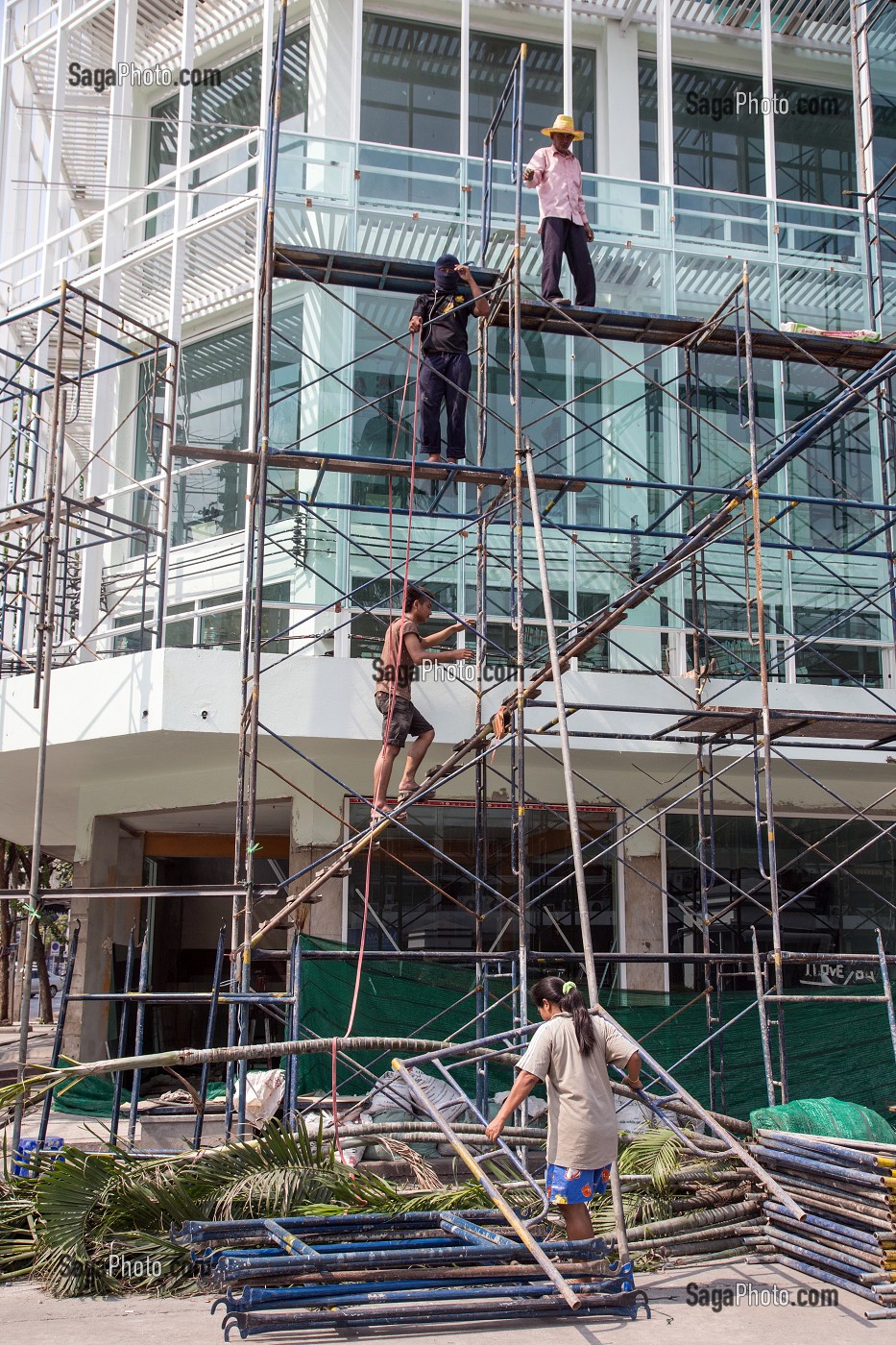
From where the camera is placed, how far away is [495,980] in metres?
10.3

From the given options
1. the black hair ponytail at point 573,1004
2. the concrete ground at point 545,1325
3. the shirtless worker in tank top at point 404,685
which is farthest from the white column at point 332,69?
the concrete ground at point 545,1325

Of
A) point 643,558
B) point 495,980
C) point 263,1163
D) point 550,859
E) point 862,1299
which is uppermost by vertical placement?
point 643,558

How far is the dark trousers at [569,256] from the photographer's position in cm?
1066

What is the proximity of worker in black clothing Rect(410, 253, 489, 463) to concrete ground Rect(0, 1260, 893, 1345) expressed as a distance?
6.67 meters

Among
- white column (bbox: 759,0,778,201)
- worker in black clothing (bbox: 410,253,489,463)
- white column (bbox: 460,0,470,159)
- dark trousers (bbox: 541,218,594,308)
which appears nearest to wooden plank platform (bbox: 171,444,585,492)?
worker in black clothing (bbox: 410,253,489,463)

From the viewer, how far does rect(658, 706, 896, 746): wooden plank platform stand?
9.13 m

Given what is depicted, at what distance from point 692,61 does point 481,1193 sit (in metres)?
14.1

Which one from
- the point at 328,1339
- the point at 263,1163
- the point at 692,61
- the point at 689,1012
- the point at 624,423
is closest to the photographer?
the point at 328,1339

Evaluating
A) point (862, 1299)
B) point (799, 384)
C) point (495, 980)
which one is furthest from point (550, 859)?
point (862, 1299)

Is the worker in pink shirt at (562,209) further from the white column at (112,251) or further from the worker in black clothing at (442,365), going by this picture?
the white column at (112,251)

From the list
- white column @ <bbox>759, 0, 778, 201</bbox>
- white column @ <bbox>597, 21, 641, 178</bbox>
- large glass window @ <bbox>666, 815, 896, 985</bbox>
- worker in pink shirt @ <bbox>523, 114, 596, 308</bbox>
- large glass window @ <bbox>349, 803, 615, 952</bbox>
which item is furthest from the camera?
white column @ <bbox>597, 21, 641, 178</bbox>

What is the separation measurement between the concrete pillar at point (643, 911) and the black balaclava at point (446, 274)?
19.5ft

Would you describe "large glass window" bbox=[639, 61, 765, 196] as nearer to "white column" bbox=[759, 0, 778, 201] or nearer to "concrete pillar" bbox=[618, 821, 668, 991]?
"white column" bbox=[759, 0, 778, 201]

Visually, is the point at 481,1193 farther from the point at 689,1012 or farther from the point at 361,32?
the point at 361,32
